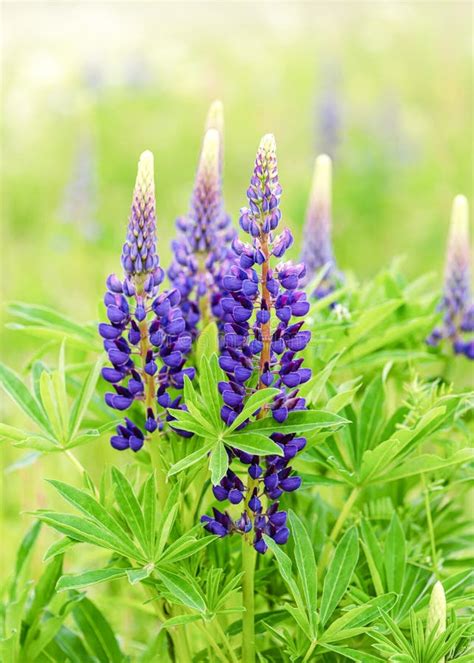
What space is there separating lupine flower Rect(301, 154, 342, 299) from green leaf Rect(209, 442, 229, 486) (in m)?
0.86

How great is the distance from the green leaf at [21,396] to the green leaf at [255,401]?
1.32ft

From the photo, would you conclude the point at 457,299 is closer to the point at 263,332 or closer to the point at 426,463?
the point at 426,463

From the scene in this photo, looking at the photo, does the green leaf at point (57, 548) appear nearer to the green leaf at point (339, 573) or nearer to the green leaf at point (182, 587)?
the green leaf at point (182, 587)

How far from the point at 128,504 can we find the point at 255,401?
27cm

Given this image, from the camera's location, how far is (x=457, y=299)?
2.02 m

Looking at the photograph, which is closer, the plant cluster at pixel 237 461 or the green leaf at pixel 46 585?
the plant cluster at pixel 237 461

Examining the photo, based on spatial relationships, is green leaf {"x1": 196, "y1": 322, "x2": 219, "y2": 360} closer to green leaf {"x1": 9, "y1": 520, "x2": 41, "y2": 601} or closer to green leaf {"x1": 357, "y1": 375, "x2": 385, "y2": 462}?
green leaf {"x1": 357, "y1": 375, "x2": 385, "y2": 462}

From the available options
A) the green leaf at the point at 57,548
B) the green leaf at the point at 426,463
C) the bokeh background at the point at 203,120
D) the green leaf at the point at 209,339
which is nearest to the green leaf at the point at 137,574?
the green leaf at the point at 57,548

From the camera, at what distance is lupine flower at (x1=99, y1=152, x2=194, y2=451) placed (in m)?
1.37

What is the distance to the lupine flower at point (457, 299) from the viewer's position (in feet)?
6.57

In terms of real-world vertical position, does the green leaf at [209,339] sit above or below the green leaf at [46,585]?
above

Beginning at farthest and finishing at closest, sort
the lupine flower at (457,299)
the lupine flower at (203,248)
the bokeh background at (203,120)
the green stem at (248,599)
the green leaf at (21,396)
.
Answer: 1. the bokeh background at (203,120)
2. the lupine flower at (457,299)
3. the lupine flower at (203,248)
4. the green leaf at (21,396)
5. the green stem at (248,599)

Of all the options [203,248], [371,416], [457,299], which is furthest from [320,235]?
[371,416]

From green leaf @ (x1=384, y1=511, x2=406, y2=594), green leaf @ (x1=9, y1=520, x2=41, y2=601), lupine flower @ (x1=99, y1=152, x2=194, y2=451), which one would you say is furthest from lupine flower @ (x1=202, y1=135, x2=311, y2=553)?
green leaf @ (x1=9, y1=520, x2=41, y2=601)
